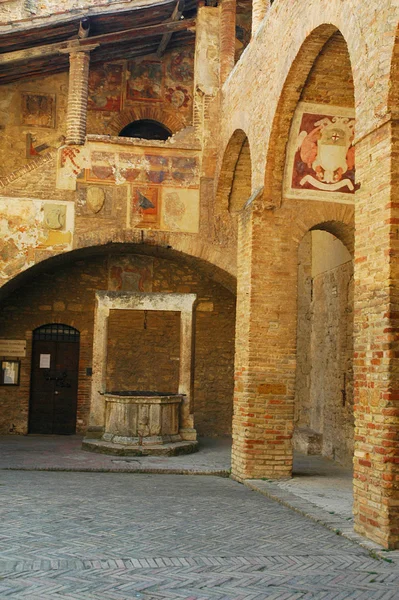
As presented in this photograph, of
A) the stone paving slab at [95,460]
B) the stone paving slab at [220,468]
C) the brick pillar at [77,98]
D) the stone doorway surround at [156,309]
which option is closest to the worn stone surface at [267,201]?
the brick pillar at [77,98]

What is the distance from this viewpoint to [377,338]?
5656mm

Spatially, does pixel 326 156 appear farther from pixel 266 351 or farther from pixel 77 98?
pixel 77 98

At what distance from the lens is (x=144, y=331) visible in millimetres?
14898

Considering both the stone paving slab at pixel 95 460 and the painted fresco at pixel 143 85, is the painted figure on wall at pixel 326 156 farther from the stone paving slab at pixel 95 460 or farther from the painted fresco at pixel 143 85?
the painted fresco at pixel 143 85

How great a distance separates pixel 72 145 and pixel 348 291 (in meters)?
5.56

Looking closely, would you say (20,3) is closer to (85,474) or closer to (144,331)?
(144,331)

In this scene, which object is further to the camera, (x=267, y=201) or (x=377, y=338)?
(x=267, y=201)

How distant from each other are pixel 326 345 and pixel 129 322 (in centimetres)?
461

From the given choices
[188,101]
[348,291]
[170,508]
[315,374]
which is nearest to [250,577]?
[170,508]

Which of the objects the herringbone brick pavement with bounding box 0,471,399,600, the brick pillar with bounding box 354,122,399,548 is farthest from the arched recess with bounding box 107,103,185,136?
the brick pillar with bounding box 354,122,399,548

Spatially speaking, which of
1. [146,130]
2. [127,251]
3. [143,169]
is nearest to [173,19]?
[146,130]

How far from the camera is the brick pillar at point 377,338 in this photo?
5.46m

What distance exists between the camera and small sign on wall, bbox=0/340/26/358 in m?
14.4

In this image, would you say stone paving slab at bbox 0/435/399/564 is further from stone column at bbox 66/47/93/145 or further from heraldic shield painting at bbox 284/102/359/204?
stone column at bbox 66/47/93/145
